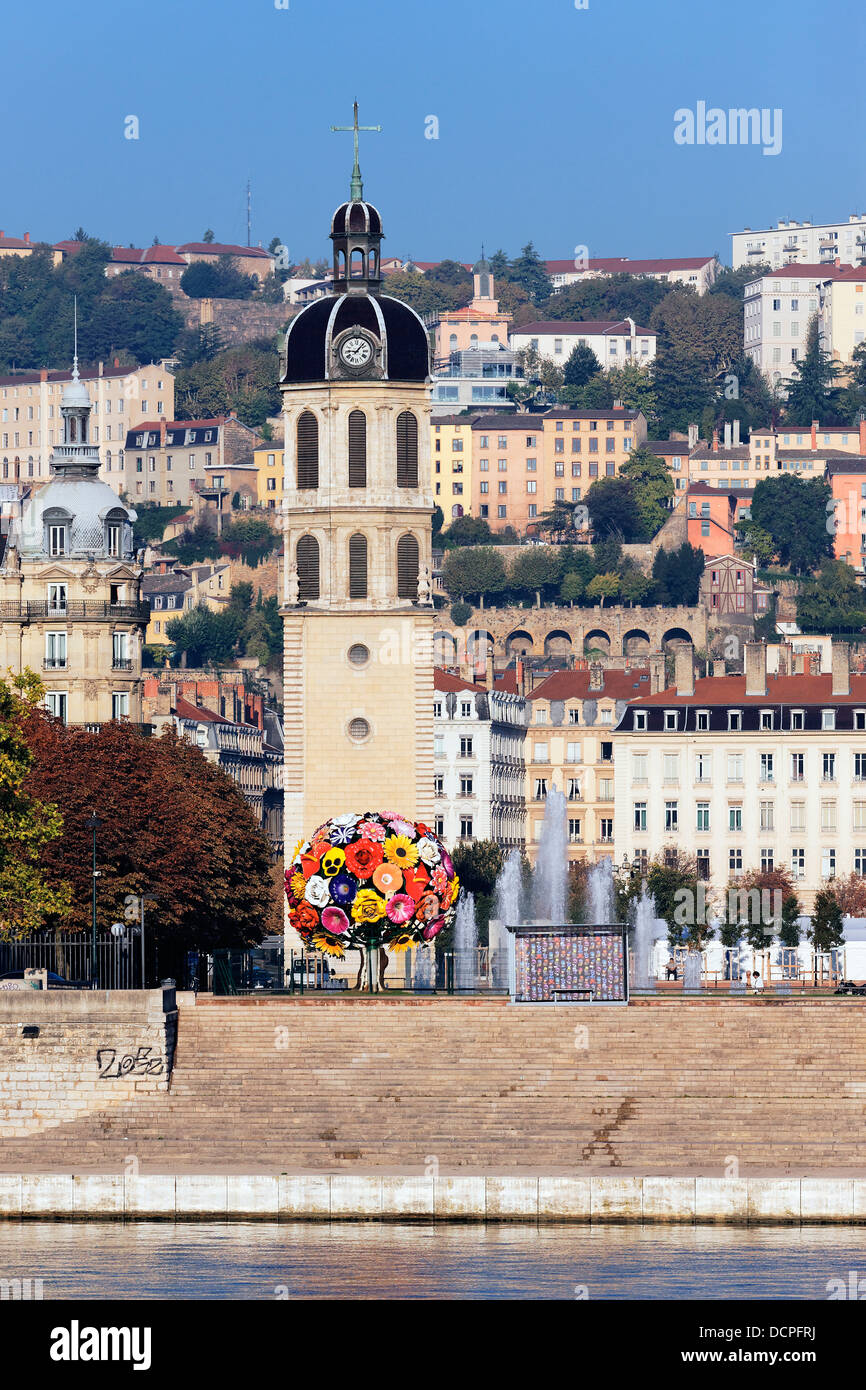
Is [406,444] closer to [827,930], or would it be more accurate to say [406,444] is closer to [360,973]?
[827,930]

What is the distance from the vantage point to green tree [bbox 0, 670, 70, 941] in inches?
2960

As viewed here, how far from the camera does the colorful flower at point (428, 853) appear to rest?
72188mm

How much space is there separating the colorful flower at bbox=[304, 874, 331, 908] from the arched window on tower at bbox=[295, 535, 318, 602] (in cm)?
2015

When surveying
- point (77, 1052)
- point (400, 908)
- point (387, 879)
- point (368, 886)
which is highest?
point (387, 879)

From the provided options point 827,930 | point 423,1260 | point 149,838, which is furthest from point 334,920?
point 827,930

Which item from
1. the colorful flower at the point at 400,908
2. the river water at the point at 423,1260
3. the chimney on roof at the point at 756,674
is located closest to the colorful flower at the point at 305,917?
the colorful flower at the point at 400,908

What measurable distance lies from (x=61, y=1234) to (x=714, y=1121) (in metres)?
11.3

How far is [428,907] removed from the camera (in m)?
72.2

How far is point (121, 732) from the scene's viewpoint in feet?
292

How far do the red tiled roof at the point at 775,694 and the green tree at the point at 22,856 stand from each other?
6651 centimetres

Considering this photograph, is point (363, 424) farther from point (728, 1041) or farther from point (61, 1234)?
point (61, 1234)

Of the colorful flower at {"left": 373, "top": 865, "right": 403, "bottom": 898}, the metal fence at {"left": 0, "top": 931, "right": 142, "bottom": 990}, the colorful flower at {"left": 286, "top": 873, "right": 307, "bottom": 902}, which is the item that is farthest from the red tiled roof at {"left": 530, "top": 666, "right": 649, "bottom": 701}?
the colorful flower at {"left": 373, "top": 865, "right": 403, "bottom": 898}

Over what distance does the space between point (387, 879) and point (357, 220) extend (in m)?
25.4

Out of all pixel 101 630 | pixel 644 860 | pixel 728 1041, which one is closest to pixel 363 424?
pixel 101 630
